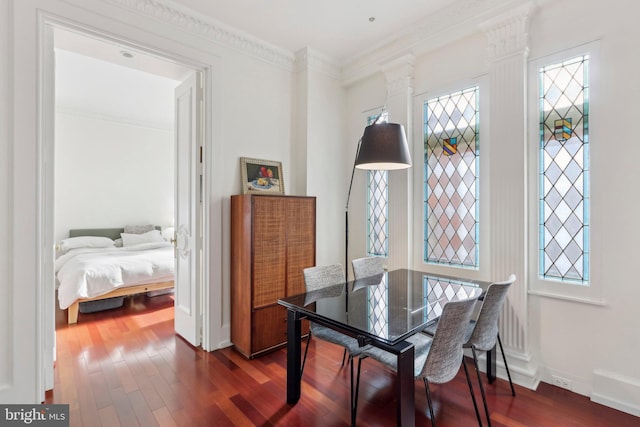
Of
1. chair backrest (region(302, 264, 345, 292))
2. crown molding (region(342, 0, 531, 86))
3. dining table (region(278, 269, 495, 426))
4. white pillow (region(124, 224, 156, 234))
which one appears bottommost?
dining table (region(278, 269, 495, 426))

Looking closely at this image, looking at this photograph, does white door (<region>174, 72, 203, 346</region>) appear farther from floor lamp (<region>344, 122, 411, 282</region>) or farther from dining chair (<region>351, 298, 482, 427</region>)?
dining chair (<region>351, 298, 482, 427</region>)

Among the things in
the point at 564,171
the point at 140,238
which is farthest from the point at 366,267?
the point at 140,238

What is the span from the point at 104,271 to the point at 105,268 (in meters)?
0.05

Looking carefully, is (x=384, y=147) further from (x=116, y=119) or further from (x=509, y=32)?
(x=116, y=119)

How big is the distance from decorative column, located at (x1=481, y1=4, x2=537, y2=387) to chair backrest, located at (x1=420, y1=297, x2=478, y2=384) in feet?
3.42

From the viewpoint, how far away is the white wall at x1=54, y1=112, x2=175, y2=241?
5301 mm

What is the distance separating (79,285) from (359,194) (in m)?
3.45

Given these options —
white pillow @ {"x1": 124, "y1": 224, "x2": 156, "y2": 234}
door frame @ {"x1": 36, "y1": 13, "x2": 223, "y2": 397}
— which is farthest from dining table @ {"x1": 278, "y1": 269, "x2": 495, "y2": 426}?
white pillow @ {"x1": 124, "y1": 224, "x2": 156, "y2": 234}

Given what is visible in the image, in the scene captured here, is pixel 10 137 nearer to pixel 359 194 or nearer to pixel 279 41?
pixel 279 41

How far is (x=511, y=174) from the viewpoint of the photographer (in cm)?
237

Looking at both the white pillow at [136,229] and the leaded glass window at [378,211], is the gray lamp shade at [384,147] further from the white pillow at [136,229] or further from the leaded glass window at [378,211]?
the white pillow at [136,229]

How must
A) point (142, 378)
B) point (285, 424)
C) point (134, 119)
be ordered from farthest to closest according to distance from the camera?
1. point (134, 119)
2. point (142, 378)
3. point (285, 424)

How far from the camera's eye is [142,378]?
237 centimetres

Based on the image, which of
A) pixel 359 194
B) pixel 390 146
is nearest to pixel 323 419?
pixel 390 146
